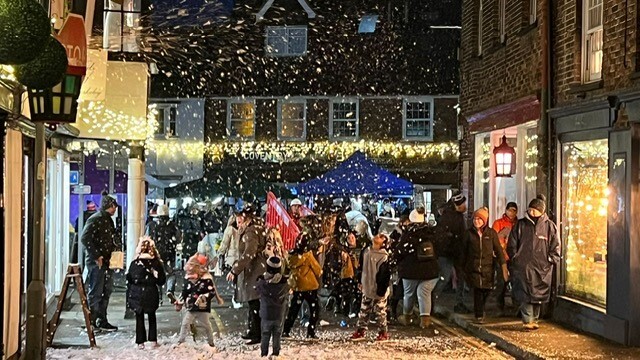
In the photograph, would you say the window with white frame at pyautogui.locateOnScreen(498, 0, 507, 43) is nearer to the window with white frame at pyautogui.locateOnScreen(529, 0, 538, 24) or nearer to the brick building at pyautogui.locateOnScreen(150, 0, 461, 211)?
the window with white frame at pyautogui.locateOnScreen(529, 0, 538, 24)

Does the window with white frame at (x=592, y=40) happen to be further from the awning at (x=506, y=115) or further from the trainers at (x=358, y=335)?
the trainers at (x=358, y=335)

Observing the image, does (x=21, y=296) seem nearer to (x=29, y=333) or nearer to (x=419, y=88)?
(x=29, y=333)

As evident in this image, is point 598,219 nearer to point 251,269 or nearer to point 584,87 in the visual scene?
point 584,87

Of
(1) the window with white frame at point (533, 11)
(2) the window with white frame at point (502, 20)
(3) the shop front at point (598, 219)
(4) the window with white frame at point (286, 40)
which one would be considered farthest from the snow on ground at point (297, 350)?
(4) the window with white frame at point (286, 40)

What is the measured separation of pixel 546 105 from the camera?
16.4 m

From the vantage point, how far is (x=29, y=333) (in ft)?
35.6

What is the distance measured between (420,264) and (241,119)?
93.7 feet

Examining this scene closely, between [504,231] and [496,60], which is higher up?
[496,60]

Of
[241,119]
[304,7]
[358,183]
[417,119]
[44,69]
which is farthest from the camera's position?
[304,7]

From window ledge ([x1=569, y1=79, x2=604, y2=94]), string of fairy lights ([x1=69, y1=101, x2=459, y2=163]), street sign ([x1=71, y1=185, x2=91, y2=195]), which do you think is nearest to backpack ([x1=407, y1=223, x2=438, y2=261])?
window ledge ([x1=569, y1=79, x2=604, y2=94])

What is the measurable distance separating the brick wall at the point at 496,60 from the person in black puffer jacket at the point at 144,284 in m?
7.80

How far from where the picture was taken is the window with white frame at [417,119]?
140ft

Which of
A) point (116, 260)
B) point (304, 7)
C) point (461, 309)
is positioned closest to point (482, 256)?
point (461, 309)

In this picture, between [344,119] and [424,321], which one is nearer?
[424,321]
